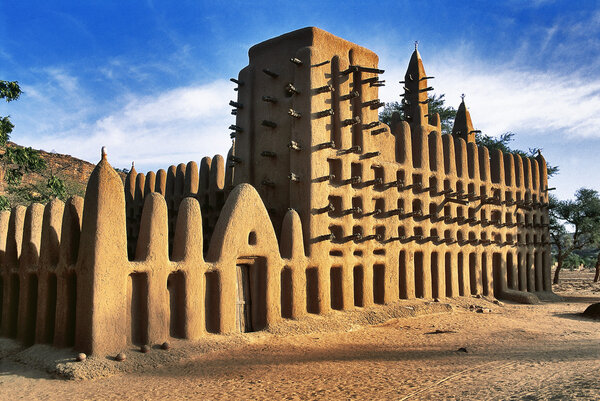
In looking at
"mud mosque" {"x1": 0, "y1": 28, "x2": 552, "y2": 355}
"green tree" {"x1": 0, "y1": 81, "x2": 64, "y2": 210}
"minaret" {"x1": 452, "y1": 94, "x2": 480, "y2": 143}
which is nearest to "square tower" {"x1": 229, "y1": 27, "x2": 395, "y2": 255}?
"mud mosque" {"x1": 0, "y1": 28, "x2": 552, "y2": 355}

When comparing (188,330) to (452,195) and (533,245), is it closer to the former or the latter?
(452,195)

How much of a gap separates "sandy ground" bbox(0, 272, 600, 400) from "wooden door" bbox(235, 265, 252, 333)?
1.92 feet

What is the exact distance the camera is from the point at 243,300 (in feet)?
28.5

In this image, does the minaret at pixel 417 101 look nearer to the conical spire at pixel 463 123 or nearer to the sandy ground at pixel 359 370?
the conical spire at pixel 463 123

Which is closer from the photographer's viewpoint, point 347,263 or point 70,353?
point 70,353

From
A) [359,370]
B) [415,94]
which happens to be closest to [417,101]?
[415,94]

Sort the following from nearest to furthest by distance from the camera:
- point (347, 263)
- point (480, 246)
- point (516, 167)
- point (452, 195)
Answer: point (347, 263) → point (452, 195) → point (480, 246) → point (516, 167)

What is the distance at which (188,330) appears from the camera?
740 centimetres

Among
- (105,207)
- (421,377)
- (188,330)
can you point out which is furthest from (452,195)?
(105,207)

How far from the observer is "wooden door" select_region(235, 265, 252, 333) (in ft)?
28.1

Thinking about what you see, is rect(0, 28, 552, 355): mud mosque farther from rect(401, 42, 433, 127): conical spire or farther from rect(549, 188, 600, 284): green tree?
rect(549, 188, 600, 284): green tree

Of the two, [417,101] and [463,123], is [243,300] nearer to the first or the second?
[417,101]

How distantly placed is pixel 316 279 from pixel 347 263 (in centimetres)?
96

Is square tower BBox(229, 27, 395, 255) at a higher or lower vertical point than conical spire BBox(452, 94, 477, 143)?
lower
